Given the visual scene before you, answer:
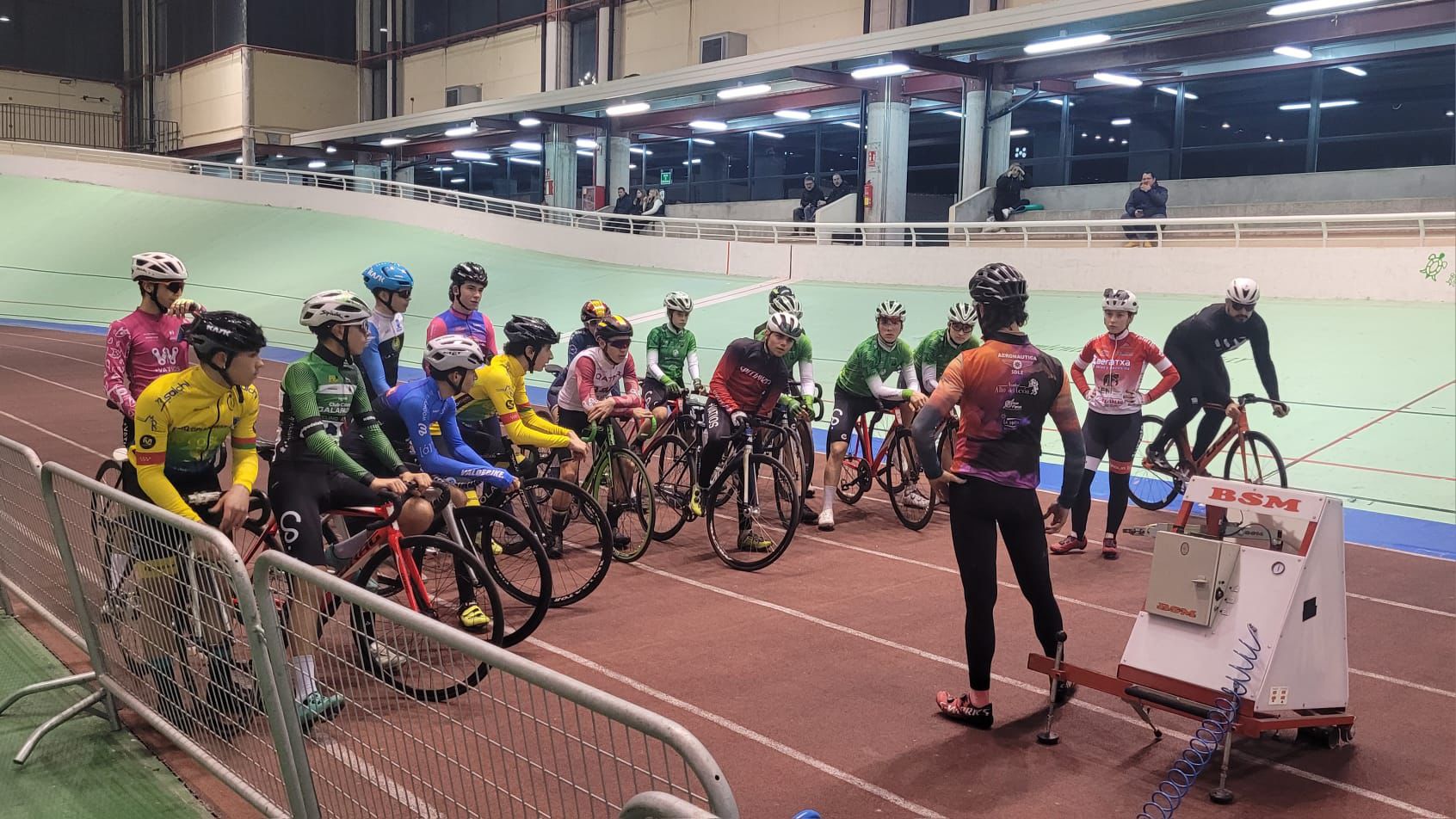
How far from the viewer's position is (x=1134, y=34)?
19906 mm

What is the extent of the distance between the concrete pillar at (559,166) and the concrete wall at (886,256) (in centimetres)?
339

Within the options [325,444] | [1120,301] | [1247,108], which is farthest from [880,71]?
[325,444]

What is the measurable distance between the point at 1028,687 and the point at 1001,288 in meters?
2.06

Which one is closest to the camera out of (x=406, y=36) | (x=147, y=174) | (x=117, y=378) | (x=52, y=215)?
(x=117, y=378)

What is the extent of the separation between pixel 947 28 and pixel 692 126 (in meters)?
12.8

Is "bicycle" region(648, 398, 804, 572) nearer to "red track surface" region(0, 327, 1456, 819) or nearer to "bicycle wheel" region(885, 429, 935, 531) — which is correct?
"red track surface" region(0, 327, 1456, 819)

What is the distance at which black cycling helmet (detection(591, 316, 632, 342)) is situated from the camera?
7543mm

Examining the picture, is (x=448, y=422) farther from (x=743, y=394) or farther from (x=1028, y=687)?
(x=1028, y=687)

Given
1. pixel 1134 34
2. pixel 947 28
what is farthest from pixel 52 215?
pixel 1134 34

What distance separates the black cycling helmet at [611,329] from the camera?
7543mm

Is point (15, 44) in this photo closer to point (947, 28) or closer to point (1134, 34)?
point (947, 28)

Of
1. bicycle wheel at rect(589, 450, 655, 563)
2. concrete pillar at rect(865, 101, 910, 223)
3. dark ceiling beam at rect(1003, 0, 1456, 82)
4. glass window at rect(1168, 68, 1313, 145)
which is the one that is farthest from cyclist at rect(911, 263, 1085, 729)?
glass window at rect(1168, 68, 1313, 145)

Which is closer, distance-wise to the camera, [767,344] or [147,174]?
[767,344]

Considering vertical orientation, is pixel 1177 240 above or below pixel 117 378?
above
